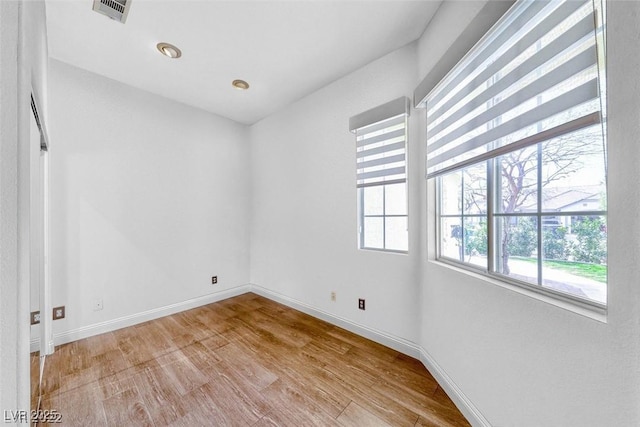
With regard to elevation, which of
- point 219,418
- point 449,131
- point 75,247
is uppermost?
point 449,131

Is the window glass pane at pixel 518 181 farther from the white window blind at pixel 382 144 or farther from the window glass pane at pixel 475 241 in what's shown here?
the white window blind at pixel 382 144

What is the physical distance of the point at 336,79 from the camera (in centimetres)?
237

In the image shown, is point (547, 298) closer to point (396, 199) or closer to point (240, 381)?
point (396, 199)

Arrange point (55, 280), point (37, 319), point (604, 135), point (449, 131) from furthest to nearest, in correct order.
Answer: point (55, 280) < point (37, 319) < point (449, 131) < point (604, 135)

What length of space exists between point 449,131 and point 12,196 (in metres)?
2.01

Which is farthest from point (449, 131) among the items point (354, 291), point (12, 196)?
point (12, 196)

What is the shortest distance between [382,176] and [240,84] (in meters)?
1.78

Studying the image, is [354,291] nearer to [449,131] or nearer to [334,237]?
[334,237]

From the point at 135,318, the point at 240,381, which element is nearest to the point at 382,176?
the point at 240,381

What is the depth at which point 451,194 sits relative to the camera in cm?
161

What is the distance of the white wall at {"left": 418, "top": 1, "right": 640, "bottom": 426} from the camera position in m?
0.63

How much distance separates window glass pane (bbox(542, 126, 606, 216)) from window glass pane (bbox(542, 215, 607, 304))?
6 cm

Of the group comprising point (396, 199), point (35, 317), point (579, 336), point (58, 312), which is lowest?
point (58, 312)

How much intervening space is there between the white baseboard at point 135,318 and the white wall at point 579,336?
2.69 metres
